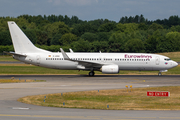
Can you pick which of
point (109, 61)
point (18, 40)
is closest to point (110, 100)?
point (109, 61)

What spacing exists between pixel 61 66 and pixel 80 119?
28024 mm

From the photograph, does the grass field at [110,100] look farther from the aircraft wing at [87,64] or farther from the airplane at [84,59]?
the airplane at [84,59]

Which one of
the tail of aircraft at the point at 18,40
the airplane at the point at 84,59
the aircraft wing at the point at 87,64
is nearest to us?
Result: the aircraft wing at the point at 87,64

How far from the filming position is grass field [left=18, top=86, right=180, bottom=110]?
19270 millimetres

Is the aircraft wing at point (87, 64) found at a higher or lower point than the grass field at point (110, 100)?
higher

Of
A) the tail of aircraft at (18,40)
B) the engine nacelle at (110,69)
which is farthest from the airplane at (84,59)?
the engine nacelle at (110,69)

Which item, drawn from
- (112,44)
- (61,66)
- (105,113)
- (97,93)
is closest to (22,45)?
(61,66)

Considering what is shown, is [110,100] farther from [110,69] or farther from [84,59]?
[84,59]

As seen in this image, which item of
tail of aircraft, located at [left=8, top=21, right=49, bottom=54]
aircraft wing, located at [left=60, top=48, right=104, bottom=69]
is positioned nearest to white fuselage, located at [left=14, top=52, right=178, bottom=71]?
aircraft wing, located at [left=60, top=48, right=104, bottom=69]

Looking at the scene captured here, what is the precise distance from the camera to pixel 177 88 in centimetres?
2873

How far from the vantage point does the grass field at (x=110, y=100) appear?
63.2 ft

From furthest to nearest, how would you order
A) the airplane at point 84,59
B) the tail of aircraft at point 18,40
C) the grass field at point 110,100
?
the tail of aircraft at point 18,40 → the airplane at point 84,59 → the grass field at point 110,100

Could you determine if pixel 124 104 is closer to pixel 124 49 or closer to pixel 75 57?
pixel 75 57

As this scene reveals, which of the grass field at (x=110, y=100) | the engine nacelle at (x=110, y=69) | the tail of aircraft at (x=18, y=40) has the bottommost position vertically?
the grass field at (x=110, y=100)
